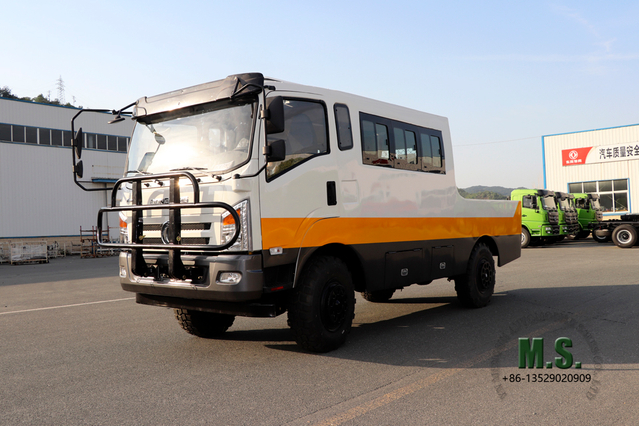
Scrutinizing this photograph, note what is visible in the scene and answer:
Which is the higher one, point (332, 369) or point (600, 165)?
point (600, 165)

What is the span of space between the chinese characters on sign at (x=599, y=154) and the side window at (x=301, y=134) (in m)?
36.1

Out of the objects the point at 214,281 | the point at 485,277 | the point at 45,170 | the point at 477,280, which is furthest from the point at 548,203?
the point at 45,170

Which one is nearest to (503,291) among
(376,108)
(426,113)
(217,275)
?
(426,113)

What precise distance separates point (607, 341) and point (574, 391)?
1919 mm

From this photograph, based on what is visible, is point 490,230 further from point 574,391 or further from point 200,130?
point 200,130

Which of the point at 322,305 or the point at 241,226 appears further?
the point at 322,305

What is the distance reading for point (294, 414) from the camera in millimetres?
3822

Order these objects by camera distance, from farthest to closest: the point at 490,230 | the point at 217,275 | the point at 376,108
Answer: the point at 490,230
the point at 376,108
the point at 217,275

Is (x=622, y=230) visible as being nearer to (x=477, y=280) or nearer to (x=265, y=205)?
(x=477, y=280)

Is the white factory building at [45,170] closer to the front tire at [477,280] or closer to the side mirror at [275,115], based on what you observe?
Answer: the front tire at [477,280]

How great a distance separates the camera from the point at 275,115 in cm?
495

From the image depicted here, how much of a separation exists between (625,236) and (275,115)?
71.9 feet

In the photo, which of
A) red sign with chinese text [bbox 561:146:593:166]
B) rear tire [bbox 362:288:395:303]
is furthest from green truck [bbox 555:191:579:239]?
rear tire [bbox 362:288:395:303]

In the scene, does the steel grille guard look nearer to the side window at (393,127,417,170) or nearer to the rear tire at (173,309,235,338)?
the rear tire at (173,309,235,338)
